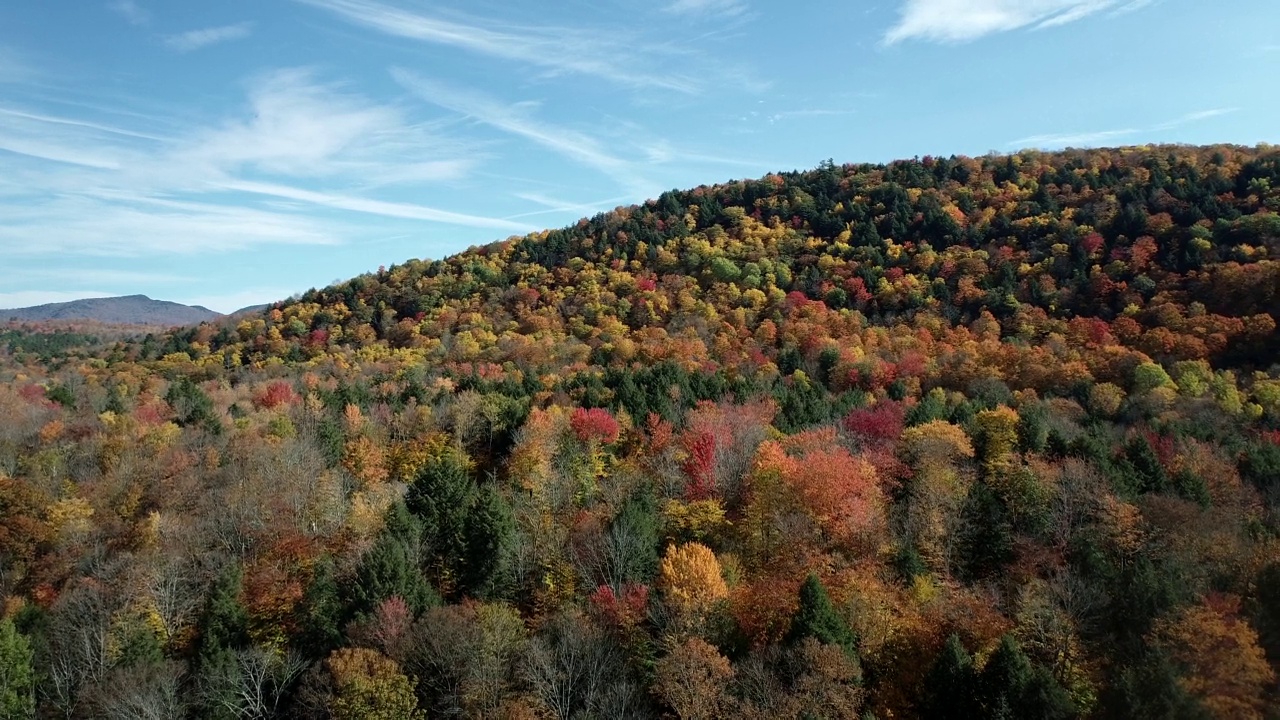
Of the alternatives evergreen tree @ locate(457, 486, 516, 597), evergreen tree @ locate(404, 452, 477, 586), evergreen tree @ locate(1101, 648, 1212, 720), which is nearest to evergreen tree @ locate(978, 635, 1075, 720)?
evergreen tree @ locate(1101, 648, 1212, 720)

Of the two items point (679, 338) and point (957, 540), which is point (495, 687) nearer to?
point (957, 540)

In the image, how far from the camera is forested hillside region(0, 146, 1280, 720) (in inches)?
998

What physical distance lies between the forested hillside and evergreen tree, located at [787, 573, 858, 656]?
14 centimetres

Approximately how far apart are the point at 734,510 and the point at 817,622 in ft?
57.0

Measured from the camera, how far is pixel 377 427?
5628 centimetres

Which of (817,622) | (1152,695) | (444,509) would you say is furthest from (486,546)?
(1152,695)

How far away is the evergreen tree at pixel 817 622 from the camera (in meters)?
24.9

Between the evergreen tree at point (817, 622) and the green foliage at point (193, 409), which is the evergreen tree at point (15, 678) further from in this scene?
the evergreen tree at point (817, 622)

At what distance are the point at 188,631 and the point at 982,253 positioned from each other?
90.3m

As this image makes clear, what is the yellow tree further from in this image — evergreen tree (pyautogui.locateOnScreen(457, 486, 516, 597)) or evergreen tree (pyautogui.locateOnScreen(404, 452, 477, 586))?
evergreen tree (pyautogui.locateOnScreen(404, 452, 477, 586))

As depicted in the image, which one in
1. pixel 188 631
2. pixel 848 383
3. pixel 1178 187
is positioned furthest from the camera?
pixel 1178 187

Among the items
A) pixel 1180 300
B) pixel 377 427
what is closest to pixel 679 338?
A: pixel 377 427

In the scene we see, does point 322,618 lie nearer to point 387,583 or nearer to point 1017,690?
point 387,583

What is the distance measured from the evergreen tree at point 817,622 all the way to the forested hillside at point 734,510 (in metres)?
0.14
